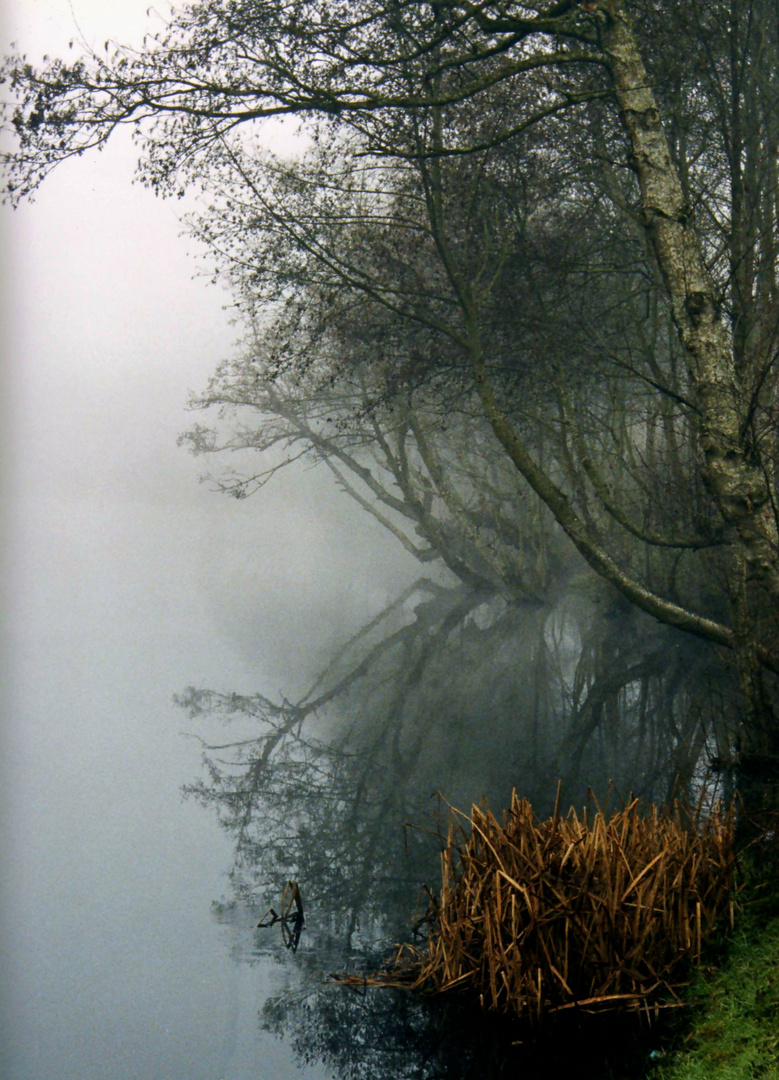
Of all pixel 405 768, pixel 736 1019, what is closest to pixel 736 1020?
pixel 736 1019

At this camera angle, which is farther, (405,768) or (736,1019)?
(405,768)

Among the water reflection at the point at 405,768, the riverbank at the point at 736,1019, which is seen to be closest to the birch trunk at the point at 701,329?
the water reflection at the point at 405,768

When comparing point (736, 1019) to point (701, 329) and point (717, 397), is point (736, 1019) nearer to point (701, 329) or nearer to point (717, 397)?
point (717, 397)

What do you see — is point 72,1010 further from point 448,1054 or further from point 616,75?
point 616,75

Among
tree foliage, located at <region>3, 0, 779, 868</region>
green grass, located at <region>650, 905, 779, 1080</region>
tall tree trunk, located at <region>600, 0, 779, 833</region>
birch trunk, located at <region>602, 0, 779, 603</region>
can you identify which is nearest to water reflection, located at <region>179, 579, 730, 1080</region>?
tree foliage, located at <region>3, 0, 779, 868</region>

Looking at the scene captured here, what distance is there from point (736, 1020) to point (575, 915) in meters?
0.63

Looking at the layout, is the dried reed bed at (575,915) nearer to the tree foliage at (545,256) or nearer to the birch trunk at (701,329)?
the tree foliage at (545,256)

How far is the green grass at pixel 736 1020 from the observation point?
340cm

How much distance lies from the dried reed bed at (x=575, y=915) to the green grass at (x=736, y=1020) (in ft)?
0.42

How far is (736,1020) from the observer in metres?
3.64

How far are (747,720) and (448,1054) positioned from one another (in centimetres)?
330

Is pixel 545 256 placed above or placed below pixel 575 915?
above

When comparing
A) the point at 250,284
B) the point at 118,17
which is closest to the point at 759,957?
the point at 250,284

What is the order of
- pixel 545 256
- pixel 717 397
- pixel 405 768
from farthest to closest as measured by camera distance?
pixel 545 256 < pixel 405 768 < pixel 717 397
